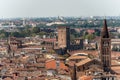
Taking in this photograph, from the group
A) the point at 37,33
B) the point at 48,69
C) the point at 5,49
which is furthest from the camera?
the point at 37,33

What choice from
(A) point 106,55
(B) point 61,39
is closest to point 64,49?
(B) point 61,39

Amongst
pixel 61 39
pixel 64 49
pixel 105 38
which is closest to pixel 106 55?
pixel 105 38

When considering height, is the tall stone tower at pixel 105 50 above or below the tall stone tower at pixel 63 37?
above

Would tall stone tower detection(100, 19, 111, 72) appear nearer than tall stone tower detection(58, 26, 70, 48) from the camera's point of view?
Yes

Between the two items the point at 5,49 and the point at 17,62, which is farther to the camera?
the point at 5,49

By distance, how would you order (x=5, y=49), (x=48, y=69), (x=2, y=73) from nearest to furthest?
(x=2, y=73) → (x=48, y=69) → (x=5, y=49)

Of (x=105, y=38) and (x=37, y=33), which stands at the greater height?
(x=105, y=38)

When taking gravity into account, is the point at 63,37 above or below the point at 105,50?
below

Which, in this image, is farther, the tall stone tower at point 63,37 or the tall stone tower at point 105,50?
the tall stone tower at point 63,37

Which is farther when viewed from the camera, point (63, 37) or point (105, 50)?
point (63, 37)

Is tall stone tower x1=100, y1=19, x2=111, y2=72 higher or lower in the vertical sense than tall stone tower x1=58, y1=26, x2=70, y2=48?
higher

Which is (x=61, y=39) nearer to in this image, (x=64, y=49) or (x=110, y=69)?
(x=64, y=49)
